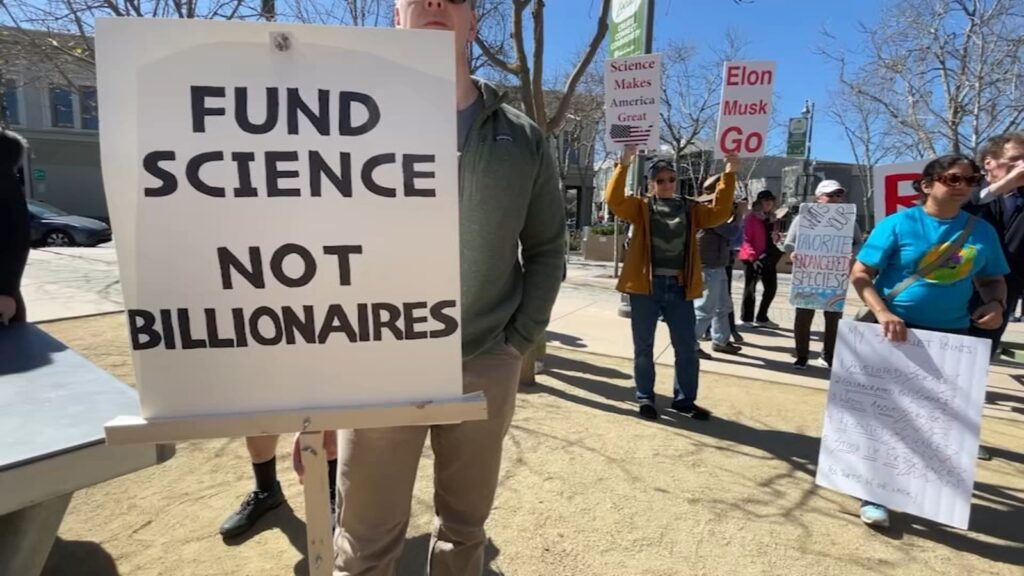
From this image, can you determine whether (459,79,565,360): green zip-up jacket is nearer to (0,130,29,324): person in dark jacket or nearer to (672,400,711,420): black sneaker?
(0,130,29,324): person in dark jacket

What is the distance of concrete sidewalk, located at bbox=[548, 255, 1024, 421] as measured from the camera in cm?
496

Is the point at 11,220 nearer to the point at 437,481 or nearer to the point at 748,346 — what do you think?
the point at 437,481

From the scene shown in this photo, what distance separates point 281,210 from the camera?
1090 millimetres

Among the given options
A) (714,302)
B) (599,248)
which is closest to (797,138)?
(599,248)

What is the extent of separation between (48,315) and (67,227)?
12.0 metres

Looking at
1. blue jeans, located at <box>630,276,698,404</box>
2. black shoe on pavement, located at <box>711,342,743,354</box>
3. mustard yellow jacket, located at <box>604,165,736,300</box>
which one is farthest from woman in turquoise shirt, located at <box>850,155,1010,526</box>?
black shoe on pavement, located at <box>711,342,743,354</box>

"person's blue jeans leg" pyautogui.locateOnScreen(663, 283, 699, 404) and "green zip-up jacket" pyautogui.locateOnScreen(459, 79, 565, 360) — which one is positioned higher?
"green zip-up jacket" pyautogui.locateOnScreen(459, 79, 565, 360)

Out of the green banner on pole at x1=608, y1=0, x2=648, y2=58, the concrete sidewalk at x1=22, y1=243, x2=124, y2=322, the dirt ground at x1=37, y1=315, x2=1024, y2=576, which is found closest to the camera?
the dirt ground at x1=37, y1=315, x2=1024, y2=576

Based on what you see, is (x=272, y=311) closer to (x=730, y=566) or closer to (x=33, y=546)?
(x=33, y=546)

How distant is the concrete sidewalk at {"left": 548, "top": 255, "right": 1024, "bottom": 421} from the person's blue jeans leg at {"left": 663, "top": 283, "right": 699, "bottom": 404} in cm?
66

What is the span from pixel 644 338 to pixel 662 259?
0.55 meters

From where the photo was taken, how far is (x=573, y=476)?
300 cm

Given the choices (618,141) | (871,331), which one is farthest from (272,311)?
(618,141)

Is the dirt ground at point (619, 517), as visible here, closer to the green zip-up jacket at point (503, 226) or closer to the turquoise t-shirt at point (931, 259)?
the turquoise t-shirt at point (931, 259)
